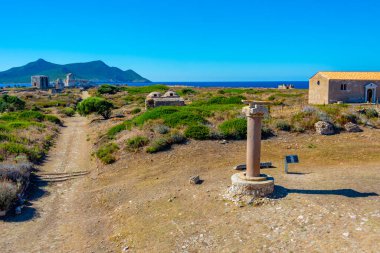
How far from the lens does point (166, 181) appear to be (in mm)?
13945

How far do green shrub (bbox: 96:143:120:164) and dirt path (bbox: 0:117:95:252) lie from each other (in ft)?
2.74

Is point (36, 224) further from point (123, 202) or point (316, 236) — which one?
point (316, 236)

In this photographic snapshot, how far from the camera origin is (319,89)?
38.2 meters

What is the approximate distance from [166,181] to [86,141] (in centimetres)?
1273

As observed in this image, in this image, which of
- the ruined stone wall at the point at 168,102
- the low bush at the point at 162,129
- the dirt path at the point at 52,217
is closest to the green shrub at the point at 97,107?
the ruined stone wall at the point at 168,102

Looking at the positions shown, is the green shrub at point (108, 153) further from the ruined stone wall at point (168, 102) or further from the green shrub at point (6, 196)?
the ruined stone wall at point (168, 102)

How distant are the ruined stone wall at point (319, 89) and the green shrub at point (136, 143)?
24878 mm

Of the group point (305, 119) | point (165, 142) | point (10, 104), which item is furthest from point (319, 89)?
point (10, 104)

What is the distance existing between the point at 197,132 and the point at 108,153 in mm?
5268

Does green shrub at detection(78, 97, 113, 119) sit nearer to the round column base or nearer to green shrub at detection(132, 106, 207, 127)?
green shrub at detection(132, 106, 207, 127)

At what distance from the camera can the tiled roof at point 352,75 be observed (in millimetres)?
36237

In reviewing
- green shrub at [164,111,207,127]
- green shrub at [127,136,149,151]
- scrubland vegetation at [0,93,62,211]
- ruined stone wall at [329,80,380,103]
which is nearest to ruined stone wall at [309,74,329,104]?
ruined stone wall at [329,80,380,103]

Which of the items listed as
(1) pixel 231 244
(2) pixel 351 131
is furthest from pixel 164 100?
(1) pixel 231 244

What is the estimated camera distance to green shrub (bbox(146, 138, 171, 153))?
18209 mm
